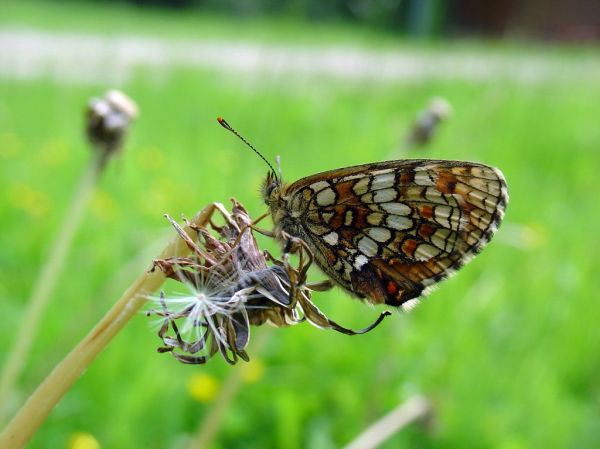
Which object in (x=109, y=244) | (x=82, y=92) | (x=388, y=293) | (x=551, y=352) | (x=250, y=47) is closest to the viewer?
(x=388, y=293)

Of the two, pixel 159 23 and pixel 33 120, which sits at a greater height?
pixel 33 120

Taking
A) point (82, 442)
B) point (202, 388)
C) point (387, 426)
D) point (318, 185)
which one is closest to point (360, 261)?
point (318, 185)

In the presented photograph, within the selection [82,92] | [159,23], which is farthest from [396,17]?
[159,23]

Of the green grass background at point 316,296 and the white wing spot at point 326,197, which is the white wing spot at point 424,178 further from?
the green grass background at point 316,296

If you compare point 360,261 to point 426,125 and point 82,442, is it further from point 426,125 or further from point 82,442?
point 426,125

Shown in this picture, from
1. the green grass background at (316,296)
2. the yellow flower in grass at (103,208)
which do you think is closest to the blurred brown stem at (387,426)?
the green grass background at (316,296)

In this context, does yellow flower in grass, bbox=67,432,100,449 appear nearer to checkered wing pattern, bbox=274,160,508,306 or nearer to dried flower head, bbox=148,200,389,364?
checkered wing pattern, bbox=274,160,508,306

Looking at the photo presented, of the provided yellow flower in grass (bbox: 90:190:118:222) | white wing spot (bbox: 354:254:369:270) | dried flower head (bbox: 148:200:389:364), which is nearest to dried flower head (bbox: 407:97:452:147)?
white wing spot (bbox: 354:254:369:270)

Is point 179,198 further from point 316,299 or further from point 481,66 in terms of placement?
point 481,66
